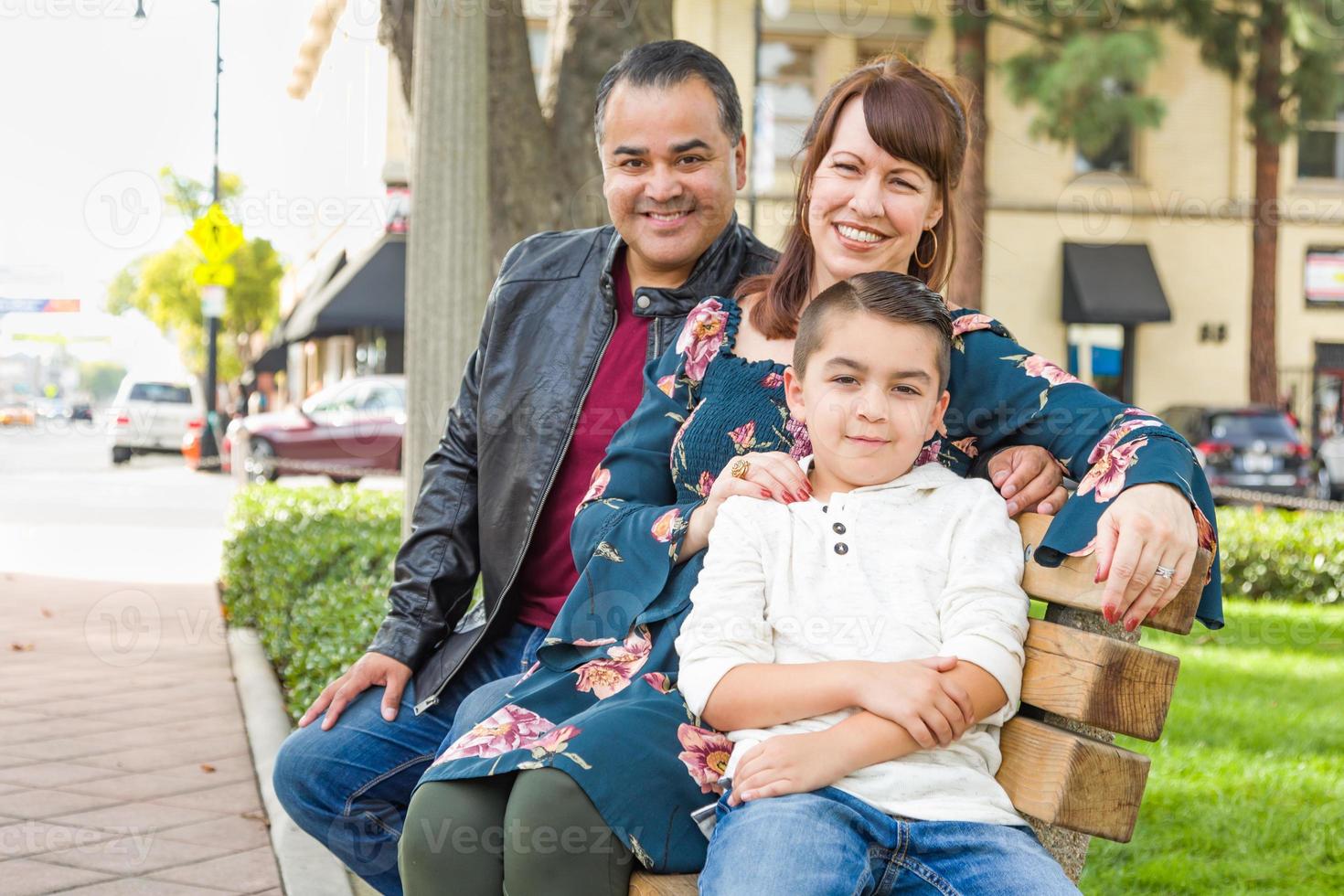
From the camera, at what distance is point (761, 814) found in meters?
1.95

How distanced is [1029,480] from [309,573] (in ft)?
15.9

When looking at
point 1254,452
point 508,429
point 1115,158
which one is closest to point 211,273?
point 1254,452

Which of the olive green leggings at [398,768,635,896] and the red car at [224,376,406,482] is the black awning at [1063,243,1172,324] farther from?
the olive green leggings at [398,768,635,896]

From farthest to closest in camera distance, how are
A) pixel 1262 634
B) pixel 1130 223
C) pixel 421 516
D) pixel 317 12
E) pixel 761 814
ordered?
1. pixel 317 12
2. pixel 1130 223
3. pixel 1262 634
4. pixel 421 516
5. pixel 761 814

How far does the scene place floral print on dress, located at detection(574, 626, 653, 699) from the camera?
2.38m

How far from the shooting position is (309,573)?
21.3 ft

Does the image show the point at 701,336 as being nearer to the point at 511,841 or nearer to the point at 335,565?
the point at 511,841

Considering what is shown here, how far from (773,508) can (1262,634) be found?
21.6ft

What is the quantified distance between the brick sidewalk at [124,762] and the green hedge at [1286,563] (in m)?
6.55

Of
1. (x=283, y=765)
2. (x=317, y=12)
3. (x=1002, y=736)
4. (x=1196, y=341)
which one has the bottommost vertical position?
(x=283, y=765)

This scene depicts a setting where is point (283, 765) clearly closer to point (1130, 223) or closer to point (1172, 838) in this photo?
point (1172, 838)

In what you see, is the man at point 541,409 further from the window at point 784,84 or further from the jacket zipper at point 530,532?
the window at point 784,84

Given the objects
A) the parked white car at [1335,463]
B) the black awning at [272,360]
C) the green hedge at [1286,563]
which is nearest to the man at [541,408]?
the green hedge at [1286,563]

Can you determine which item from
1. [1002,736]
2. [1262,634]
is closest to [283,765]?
[1002,736]
